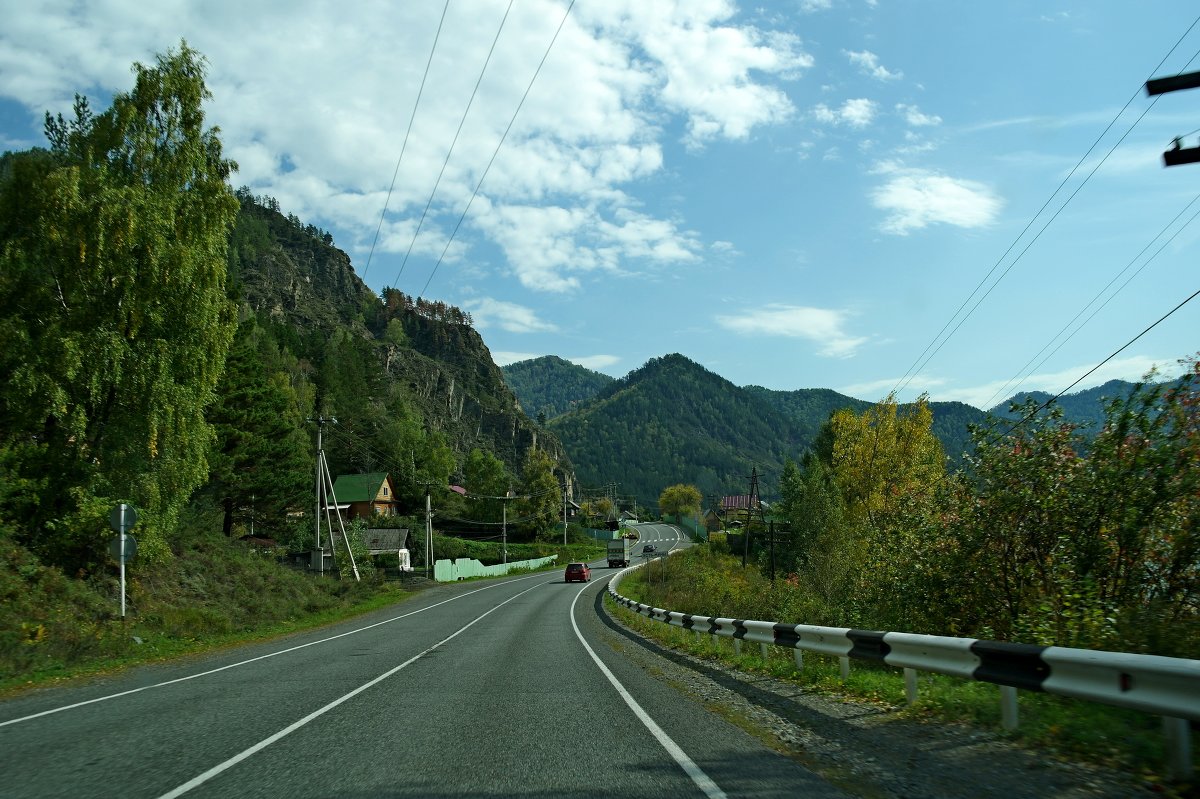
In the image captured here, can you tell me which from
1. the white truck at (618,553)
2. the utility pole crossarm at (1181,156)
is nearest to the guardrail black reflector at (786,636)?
the utility pole crossarm at (1181,156)

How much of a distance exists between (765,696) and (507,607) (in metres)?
28.1

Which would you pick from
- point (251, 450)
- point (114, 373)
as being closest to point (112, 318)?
point (114, 373)

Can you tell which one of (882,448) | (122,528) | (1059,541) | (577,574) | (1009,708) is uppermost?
(882,448)

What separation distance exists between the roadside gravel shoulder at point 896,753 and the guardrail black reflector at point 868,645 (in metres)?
0.59

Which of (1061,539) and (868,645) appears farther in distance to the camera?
(1061,539)

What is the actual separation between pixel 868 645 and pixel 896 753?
3109 millimetres

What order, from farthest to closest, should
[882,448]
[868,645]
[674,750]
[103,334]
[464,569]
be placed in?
[464,569] → [882,448] → [103,334] → [868,645] → [674,750]

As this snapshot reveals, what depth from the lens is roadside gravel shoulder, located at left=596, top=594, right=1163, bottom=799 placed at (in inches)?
207

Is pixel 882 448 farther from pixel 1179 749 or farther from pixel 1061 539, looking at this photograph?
pixel 1179 749

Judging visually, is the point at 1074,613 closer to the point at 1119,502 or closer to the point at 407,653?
the point at 1119,502

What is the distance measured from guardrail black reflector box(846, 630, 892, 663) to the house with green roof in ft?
297

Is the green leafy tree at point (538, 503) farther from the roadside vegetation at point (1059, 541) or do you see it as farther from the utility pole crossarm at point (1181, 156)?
the utility pole crossarm at point (1181, 156)

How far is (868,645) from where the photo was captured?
9.55 meters

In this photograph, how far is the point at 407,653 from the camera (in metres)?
17.5
